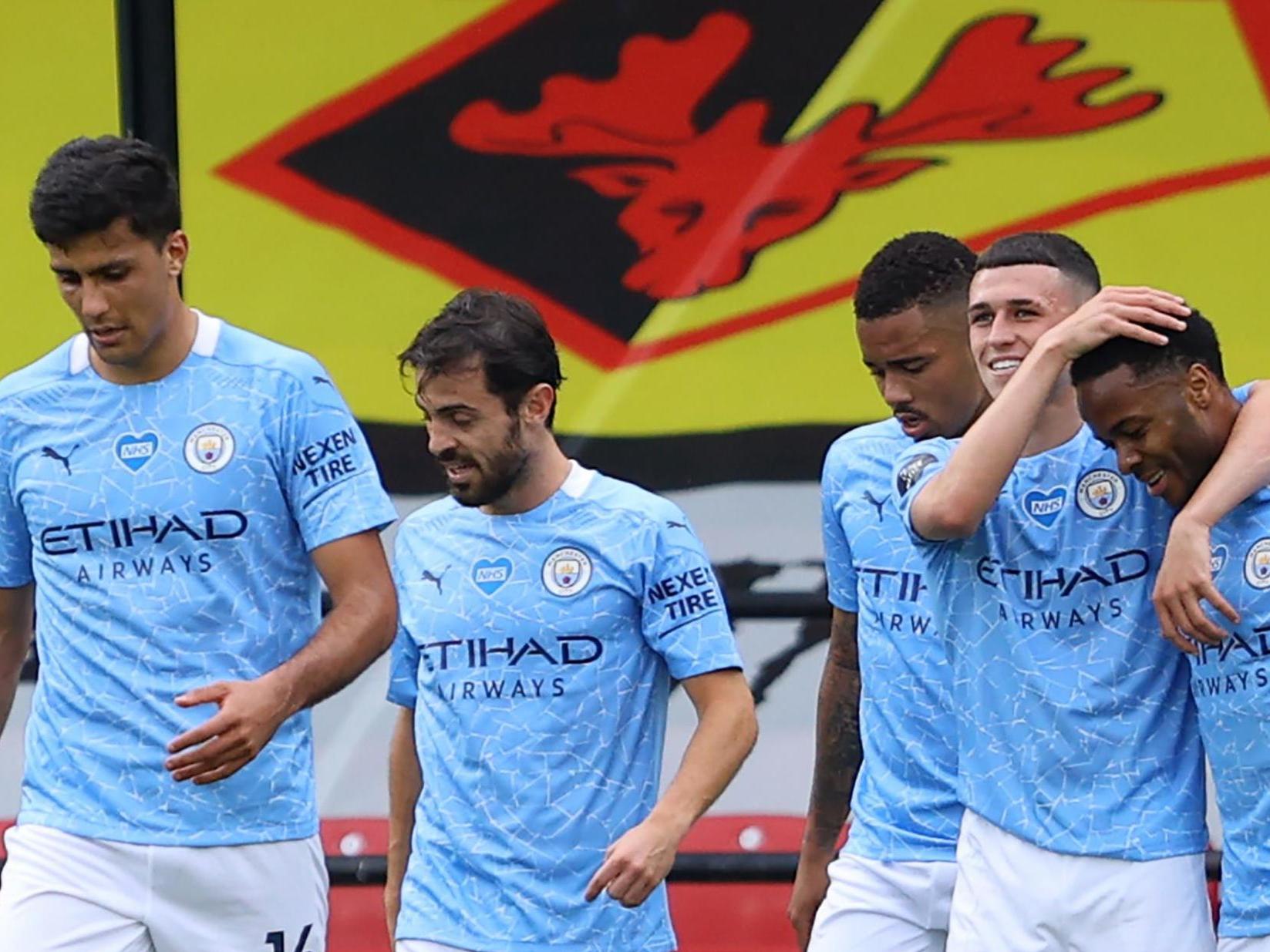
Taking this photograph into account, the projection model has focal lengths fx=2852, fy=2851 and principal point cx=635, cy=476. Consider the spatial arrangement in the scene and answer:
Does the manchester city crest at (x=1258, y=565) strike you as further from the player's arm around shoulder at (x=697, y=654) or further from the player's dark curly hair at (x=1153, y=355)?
the player's arm around shoulder at (x=697, y=654)

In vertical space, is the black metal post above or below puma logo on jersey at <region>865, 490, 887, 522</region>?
above

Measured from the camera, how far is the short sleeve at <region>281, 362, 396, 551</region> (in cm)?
418

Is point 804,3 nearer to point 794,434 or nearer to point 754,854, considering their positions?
point 794,434

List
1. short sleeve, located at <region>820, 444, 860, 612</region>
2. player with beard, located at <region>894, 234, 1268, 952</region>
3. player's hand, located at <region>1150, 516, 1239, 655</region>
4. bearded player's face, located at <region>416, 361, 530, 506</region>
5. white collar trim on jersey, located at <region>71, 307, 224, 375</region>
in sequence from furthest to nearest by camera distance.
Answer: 1. short sleeve, located at <region>820, 444, 860, 612</region>
2. bearded player's face, located at <region>416, 361, 530, 506</region>
3. white collar trim on jersey, located at <region>71, 307, 224, 375</region>
4. player with beard, located at <region>894, 234, 1268, 952</region>
5. player's hand, located at <region>1150, 516, 1239, 655</region>

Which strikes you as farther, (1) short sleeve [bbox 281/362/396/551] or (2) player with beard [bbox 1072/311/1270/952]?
(1) short sleeve [bbox 281/362/396/551]

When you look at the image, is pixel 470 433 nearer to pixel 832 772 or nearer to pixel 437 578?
pixel 437 578

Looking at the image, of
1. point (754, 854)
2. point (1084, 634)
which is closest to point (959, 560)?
point (1084, 634)

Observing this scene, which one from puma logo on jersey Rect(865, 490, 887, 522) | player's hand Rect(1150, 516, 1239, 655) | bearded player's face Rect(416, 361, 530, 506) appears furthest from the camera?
puma logo on jersey Rect(865, 490, 887, 522)

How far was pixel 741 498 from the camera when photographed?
19.1 ft

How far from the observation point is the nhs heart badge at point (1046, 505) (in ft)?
13.1

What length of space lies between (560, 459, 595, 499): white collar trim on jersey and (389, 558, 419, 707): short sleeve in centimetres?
33

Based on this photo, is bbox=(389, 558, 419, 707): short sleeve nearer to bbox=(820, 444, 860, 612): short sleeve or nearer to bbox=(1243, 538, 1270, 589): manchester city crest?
bbox=(820, 444, 860, 612): short sleeve

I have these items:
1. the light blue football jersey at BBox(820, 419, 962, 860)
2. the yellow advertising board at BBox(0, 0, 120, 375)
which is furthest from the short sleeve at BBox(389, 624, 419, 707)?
the yellow advertising board at BBox(0, 0, 120, 375)

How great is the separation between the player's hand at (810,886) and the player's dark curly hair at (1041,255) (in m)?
1.23
